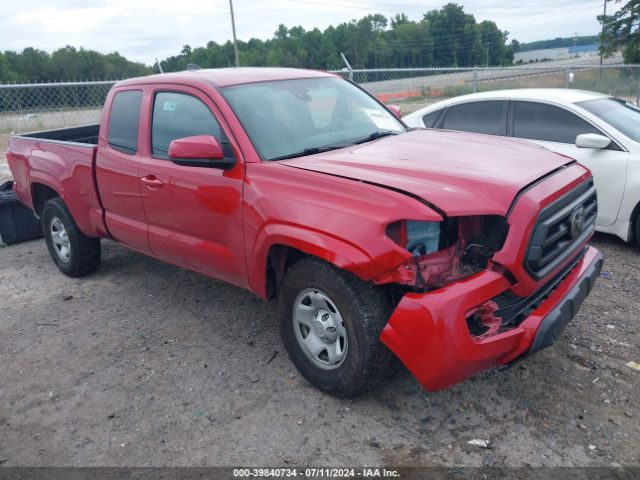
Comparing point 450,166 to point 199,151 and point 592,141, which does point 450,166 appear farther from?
point 592,141

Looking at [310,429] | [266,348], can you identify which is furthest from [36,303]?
[310,429]

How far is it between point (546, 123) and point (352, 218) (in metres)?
3.88

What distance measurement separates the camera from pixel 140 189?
4449 mm

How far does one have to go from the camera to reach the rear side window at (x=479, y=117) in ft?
20.8

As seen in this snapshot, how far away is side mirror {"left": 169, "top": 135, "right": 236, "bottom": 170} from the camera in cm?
355

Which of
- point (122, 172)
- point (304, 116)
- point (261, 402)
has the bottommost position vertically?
point (261, 402)

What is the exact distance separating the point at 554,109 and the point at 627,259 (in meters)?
1.69

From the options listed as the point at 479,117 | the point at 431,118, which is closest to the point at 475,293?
the point at 479,117

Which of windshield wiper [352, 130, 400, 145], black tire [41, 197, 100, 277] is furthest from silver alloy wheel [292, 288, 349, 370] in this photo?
black tire [41, 197, 100, 277]

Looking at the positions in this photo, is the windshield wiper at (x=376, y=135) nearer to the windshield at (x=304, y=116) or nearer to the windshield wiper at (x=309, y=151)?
the windshield at (x=304, y=116)

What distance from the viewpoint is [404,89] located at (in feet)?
50.3

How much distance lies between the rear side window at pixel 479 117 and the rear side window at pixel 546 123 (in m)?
0.15

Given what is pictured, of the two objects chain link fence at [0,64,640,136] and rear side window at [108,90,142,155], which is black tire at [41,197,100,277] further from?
chain link fence at [0,64,640,136]

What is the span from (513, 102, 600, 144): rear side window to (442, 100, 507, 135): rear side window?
15cm
